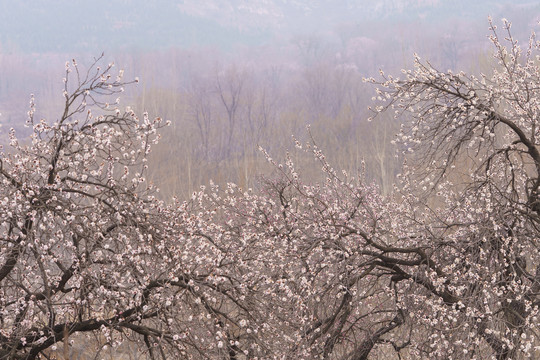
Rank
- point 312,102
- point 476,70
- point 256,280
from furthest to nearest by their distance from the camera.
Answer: point 312,102, point 476,70, point 256,280

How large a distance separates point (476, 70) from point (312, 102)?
1552 cm

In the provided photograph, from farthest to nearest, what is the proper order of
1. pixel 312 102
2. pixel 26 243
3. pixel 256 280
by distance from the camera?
pixel 312 102 < pixel 256 280 < pixel 26 243

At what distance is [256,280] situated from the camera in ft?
26.7

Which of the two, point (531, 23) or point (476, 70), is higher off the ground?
point (531, 23)

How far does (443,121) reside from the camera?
8414mm

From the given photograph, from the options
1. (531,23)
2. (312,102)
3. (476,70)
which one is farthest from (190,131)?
(531,23)

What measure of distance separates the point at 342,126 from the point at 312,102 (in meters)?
7.11

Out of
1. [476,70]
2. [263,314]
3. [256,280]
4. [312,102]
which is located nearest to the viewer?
[263,314]

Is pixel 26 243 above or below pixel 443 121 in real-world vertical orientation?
below

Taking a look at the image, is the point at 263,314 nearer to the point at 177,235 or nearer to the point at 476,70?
the point at 177,235

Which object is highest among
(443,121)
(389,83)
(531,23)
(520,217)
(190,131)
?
(531,23)

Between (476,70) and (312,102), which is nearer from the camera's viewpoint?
(476,70)

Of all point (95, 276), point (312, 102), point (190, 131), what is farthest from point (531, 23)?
point (95, 276)

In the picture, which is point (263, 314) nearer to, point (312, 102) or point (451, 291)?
point (451, 291)
